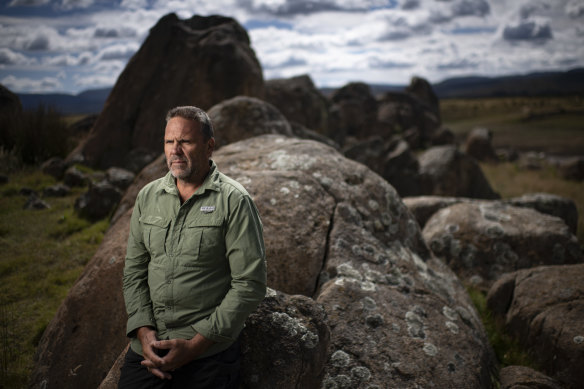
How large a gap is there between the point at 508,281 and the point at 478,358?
7.93ft

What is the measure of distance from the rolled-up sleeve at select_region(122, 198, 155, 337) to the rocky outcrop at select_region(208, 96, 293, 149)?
4853 mm

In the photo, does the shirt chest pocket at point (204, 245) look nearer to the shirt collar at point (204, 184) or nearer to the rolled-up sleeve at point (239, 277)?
the rolled-up sleeve at point (239, 277)

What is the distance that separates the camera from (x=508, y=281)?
261 inches

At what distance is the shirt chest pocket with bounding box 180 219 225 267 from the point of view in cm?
304

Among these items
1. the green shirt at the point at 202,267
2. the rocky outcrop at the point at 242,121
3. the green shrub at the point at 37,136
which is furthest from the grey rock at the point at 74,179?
the green shirt at the point at 202,267

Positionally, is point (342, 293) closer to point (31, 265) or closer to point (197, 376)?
point (197, 376)

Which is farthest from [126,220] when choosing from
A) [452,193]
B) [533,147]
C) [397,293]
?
[533,147]

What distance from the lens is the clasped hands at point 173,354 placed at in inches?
112

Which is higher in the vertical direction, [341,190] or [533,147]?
[341,190]

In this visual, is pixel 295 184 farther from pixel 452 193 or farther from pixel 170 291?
pixel 452 193

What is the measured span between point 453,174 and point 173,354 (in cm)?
1498

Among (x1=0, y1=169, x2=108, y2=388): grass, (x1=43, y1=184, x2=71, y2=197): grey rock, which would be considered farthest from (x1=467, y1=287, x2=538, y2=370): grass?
(x1=43, y1=184, x2=71, y2=197): grey rock

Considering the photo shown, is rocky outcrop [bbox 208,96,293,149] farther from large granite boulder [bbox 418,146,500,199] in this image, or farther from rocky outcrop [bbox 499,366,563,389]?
large granite boulder [bbox 418,146,500,199]

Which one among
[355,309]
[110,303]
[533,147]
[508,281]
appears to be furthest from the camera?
[533,147]
